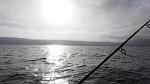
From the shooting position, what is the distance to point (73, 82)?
12.4 metres

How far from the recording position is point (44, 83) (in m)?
12.1

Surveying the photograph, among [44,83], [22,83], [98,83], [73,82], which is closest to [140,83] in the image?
[98,83]

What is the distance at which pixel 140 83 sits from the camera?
12.1 metres

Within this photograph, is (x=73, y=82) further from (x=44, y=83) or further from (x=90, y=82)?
(x=44, y=83)

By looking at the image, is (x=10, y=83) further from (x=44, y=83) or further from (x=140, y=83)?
(x=140, y=83)

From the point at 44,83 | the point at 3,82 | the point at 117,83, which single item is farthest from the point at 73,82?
the point at 3,82

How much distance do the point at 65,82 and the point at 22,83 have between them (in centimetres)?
386

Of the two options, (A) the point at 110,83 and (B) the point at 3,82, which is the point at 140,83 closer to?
(A) the point at 110,83

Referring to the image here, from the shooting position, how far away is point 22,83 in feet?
39.2

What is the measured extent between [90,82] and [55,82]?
3.27 meters

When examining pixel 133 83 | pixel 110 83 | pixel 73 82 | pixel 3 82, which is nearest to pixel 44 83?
pixel 73 82

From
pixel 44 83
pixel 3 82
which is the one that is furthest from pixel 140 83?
pixel 3 82

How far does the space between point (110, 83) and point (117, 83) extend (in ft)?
2.03

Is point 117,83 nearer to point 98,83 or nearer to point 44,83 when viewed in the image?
point 98,83
